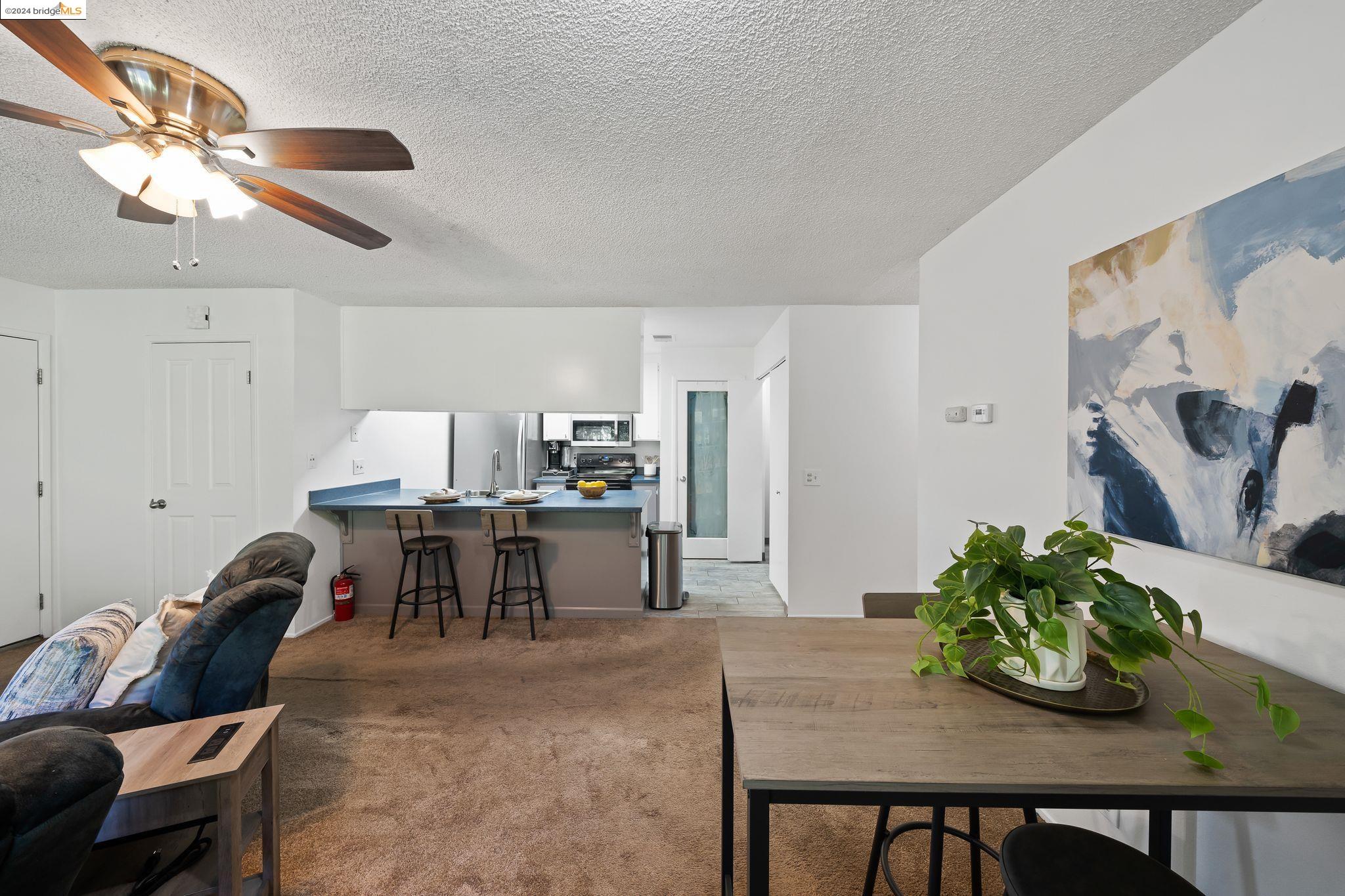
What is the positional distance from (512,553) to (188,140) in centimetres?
311

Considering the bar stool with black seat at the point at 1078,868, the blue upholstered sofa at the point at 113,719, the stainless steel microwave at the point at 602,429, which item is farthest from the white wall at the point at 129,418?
the bar stool with black seat at the point at 1078,868

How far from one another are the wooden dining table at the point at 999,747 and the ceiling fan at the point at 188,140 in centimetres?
164

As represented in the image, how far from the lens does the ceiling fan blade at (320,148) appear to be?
1.38m

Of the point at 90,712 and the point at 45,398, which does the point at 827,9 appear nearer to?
the point at 90,712

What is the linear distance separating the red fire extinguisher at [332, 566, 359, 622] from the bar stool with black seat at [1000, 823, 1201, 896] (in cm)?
437

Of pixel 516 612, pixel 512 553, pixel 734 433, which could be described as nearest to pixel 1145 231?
pixel 512 553

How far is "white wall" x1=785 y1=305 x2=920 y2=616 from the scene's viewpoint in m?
4.06

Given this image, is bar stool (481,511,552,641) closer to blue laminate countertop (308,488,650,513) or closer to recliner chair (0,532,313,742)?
blue laminate countertop (308,488,650,513)

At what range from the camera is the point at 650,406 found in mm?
6336

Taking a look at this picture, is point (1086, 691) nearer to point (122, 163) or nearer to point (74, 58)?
point (74, 58)

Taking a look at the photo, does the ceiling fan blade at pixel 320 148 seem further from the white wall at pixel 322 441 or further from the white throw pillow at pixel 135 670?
the white wall at pixel 322 441

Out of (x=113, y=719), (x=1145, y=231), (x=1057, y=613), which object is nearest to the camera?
(x=1057, y=613)

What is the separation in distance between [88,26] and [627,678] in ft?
10.5

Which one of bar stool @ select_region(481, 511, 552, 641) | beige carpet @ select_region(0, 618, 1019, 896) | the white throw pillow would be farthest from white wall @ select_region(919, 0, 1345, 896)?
the white throw pillow
